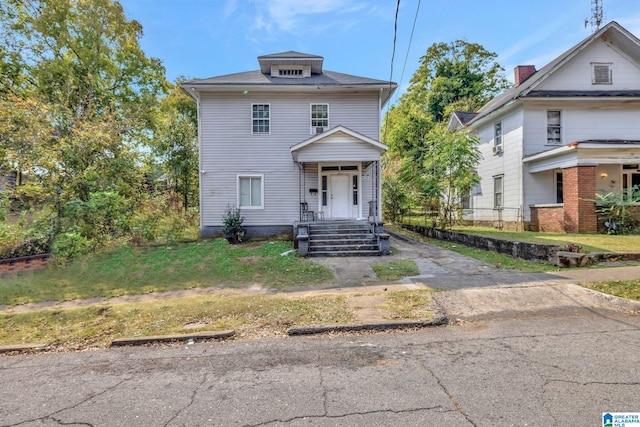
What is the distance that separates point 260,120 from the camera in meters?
14.6

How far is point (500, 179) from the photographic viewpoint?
61.2ft

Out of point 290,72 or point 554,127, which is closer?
point 290,72

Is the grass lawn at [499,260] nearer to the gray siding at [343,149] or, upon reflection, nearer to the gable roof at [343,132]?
the gray siding at [343,149]

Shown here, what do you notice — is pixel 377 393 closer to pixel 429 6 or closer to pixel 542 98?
pixel 429 6

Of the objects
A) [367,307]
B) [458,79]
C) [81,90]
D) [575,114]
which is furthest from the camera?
[458,79]

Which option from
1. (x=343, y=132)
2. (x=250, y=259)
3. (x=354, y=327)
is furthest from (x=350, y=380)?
(x=343, y=132)

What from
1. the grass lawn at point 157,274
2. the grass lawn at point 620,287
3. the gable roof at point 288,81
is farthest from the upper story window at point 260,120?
the grass lawn at point 620,287

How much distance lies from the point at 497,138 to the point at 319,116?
36.5 ft

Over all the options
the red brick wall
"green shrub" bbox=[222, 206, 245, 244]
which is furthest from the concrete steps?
the red brick wall

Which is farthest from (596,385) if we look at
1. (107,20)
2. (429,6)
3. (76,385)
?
(107,20)

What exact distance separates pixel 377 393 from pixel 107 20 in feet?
85.3

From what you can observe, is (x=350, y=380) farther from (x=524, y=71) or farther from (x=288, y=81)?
(x=524, y=71)

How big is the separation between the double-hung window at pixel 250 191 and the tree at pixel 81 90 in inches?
163

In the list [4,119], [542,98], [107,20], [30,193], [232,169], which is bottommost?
[30,193]
